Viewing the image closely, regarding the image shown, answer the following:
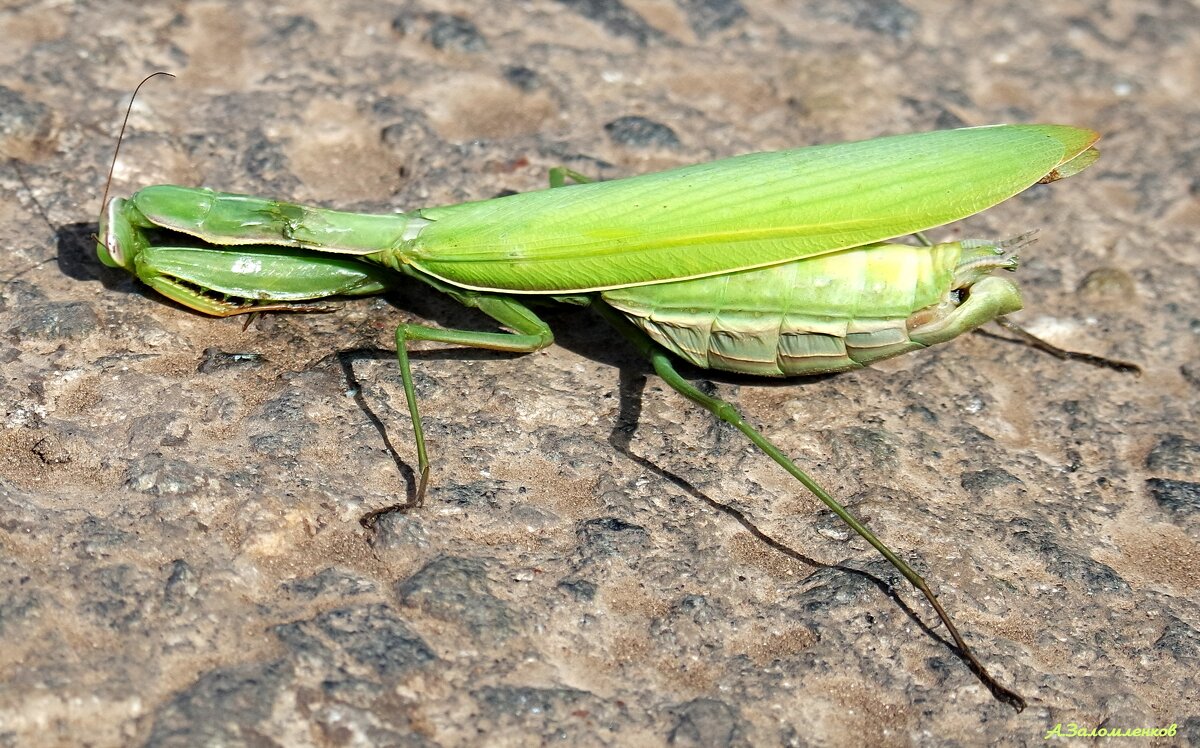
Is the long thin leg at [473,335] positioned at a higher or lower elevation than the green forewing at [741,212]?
lower

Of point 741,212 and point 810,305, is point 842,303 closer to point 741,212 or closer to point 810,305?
point 810,305

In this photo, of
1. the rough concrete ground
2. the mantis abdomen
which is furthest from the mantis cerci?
the rough concrete ground

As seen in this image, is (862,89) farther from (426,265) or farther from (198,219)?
(198,219)

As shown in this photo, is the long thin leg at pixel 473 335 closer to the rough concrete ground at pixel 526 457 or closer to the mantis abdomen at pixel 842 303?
the rough concrete ground at pixel 526 457

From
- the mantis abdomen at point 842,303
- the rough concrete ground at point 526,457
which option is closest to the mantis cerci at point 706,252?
the mantis abdomen at point 842,303

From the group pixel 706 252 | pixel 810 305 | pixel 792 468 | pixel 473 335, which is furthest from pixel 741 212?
pixel 473 335

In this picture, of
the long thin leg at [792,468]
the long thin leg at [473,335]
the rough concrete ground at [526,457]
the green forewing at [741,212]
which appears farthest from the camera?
the green forewing at [741,212]
